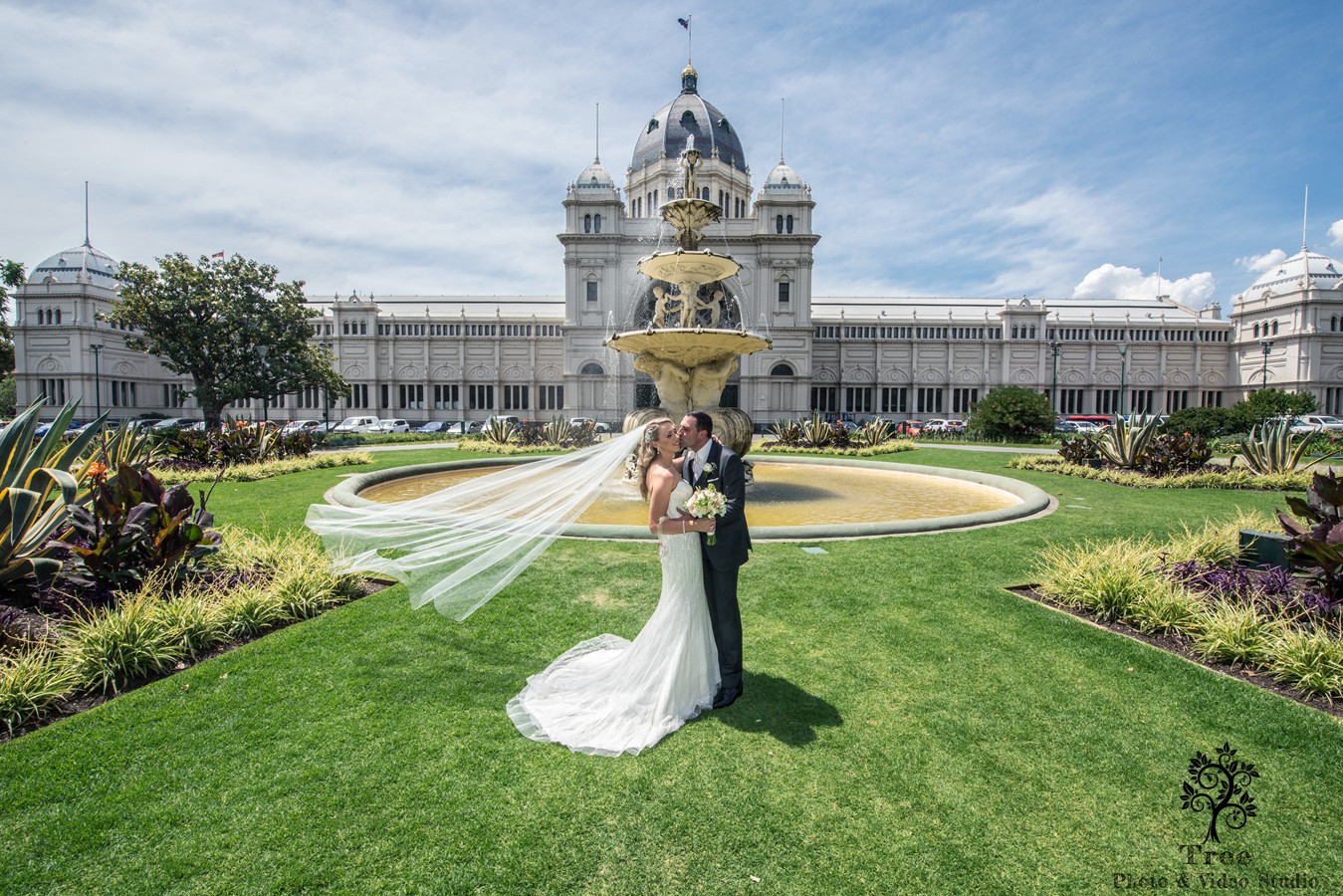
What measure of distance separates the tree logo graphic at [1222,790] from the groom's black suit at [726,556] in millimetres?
2516

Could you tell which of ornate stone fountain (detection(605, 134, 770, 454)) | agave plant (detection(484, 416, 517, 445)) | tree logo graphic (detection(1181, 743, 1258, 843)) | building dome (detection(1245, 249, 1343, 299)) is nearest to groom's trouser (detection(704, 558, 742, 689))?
tree logo graphic (detection(1181, 743, 1258, 843))

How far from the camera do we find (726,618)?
14.4 feet

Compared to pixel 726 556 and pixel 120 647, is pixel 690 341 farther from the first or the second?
pixel 120 647

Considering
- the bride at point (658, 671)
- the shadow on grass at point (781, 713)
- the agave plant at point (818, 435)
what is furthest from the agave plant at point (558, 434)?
the shadow on grass at point (781, 713)

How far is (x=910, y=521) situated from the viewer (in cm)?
916

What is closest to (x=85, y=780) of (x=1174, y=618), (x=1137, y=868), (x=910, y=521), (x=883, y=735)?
(x=883, y=735)

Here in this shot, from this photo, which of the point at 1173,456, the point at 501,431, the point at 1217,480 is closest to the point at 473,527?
the point at 1217,480

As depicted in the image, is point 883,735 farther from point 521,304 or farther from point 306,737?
point 521,304

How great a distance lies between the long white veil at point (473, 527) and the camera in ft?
16.6

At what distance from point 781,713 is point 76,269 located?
78995 millimetres

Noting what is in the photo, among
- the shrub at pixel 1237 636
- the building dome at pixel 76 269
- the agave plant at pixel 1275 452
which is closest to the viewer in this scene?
the shrub at pixel 1237 636

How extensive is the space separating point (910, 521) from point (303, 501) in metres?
10.6

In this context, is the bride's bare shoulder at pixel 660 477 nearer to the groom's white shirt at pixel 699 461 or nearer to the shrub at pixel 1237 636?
the groom's white shirt at pixel 699 461

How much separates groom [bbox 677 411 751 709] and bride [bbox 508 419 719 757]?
71 mm
